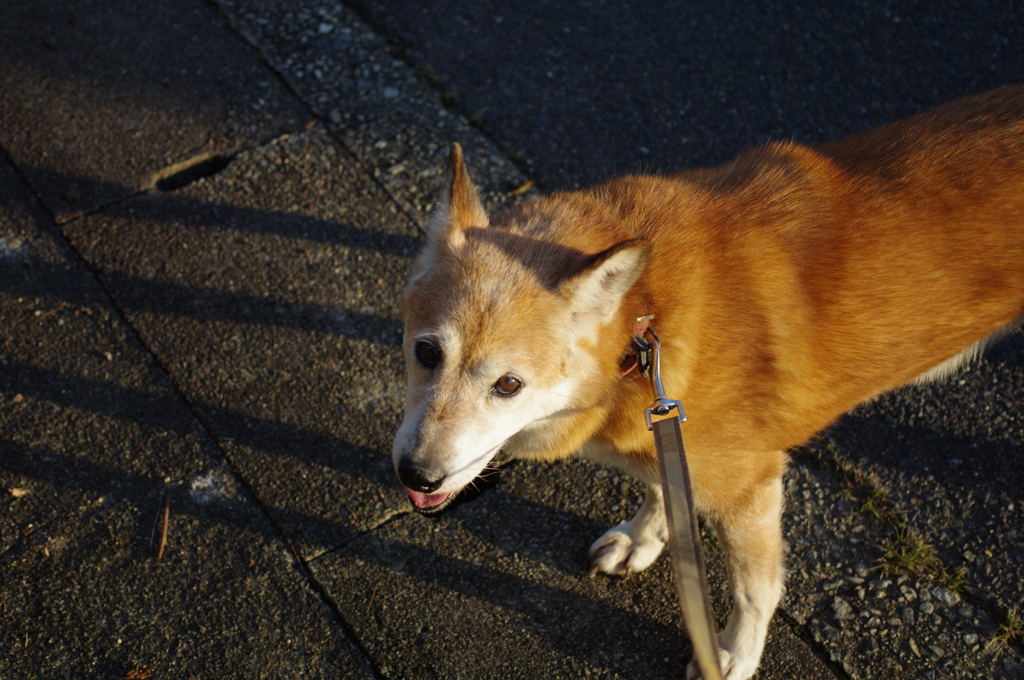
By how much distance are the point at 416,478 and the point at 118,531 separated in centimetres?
145

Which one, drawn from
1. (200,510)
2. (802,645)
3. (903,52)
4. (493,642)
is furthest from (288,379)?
(903,52)

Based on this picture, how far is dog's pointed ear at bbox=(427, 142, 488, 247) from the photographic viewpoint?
226 centimetres

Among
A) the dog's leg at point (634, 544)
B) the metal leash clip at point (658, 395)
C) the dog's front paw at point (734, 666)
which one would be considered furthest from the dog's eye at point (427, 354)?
the dog's front paw at point (734, 666)

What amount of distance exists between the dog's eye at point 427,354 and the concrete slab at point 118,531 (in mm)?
1063

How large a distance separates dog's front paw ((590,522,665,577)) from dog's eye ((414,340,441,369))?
1.07m

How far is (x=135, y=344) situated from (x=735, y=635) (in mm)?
2815

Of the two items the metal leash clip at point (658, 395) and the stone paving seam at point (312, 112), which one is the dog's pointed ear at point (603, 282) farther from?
the stone paving seam at point (312, 112)

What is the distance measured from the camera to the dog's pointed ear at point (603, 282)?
1.93m

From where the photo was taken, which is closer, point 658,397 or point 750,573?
point 658,397

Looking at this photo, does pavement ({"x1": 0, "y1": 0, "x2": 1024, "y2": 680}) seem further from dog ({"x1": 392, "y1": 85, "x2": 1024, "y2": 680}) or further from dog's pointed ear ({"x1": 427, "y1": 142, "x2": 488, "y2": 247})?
dog's pointed ear ({"x1": 427, "y1": 142, "x2": 488, "y2": 247})

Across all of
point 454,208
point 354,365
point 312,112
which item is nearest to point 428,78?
point 312,112

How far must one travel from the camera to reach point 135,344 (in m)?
3.28

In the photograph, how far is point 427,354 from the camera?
2180 millimetres

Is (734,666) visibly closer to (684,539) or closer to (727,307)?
(684,539)
